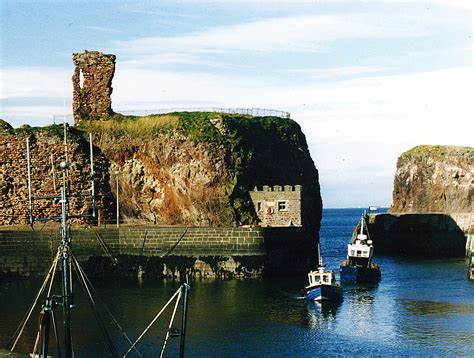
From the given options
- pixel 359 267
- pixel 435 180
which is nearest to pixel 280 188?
pixel 359 267

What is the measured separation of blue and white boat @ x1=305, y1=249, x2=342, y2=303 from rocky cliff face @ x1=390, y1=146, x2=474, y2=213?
77.0 metres

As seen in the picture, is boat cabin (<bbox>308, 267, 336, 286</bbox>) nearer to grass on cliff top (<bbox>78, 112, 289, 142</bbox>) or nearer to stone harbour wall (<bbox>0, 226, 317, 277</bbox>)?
stone harbour wall (<bbox>0, 226, 317, 277</bbox>)

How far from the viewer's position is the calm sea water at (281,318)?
5019cm

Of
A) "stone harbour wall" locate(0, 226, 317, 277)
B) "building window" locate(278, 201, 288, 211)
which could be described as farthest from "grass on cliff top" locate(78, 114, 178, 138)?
"stone harbour wall" locate(0, 226, 317, 277)

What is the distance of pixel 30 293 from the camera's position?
7131cm

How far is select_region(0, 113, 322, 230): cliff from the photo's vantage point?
90250 millimetres

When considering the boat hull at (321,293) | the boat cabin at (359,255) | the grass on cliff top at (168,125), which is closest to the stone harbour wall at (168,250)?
the boat cabin at (359,255)

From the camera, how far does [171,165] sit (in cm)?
9194

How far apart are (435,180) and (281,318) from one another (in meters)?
93.8

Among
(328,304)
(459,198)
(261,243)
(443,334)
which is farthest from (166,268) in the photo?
(459,198)

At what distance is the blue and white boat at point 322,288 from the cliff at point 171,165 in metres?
21.0

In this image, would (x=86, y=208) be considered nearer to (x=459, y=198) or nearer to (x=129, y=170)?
(x=129, y=170)

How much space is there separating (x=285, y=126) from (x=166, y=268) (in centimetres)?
2758

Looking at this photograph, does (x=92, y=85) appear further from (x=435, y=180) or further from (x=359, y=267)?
(x=435, y=180)
